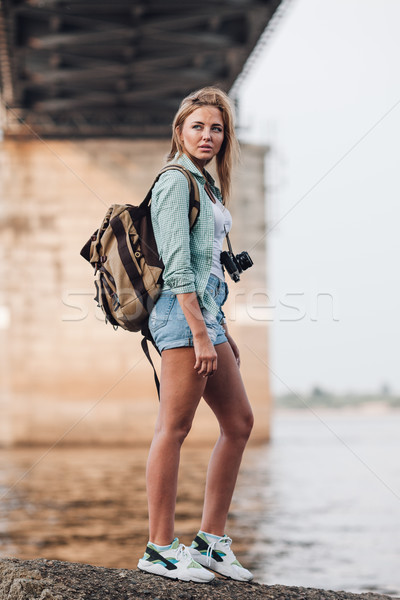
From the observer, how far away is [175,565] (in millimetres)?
3547

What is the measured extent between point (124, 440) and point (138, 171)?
20.5 feet

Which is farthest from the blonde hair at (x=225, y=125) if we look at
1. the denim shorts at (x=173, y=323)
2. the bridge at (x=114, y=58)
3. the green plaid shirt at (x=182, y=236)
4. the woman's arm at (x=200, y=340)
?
the bridge at (x=114, y=58)

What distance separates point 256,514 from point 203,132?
22.5 feet

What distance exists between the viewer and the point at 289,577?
6.65m

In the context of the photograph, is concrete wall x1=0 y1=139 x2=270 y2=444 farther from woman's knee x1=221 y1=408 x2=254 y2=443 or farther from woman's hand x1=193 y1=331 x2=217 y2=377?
woman's hand x1=193 y1=331 x2=217 y2=377

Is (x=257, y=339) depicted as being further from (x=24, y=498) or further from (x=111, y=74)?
(x=24, y=498)

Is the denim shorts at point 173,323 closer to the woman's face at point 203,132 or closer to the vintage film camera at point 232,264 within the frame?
the vintage film camera at point 232,264

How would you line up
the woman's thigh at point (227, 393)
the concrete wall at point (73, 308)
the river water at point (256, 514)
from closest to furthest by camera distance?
the woman's thigh at point (227, 393)
the river water at point (256, 514)
the concrete wall at point (73, 308)

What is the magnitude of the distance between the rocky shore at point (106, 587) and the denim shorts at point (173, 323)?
0.95m

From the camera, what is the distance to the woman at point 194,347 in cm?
346

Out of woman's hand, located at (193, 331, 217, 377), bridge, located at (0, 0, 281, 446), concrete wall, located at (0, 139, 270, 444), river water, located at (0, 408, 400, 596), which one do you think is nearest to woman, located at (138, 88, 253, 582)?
woman's hand, located at (193, 331, 217, 377)

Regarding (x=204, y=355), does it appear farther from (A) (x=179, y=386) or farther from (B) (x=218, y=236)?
(B) (x=218, y=236)

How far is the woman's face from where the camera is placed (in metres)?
3.66

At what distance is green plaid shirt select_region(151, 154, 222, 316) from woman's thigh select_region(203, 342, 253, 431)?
0.70ft
